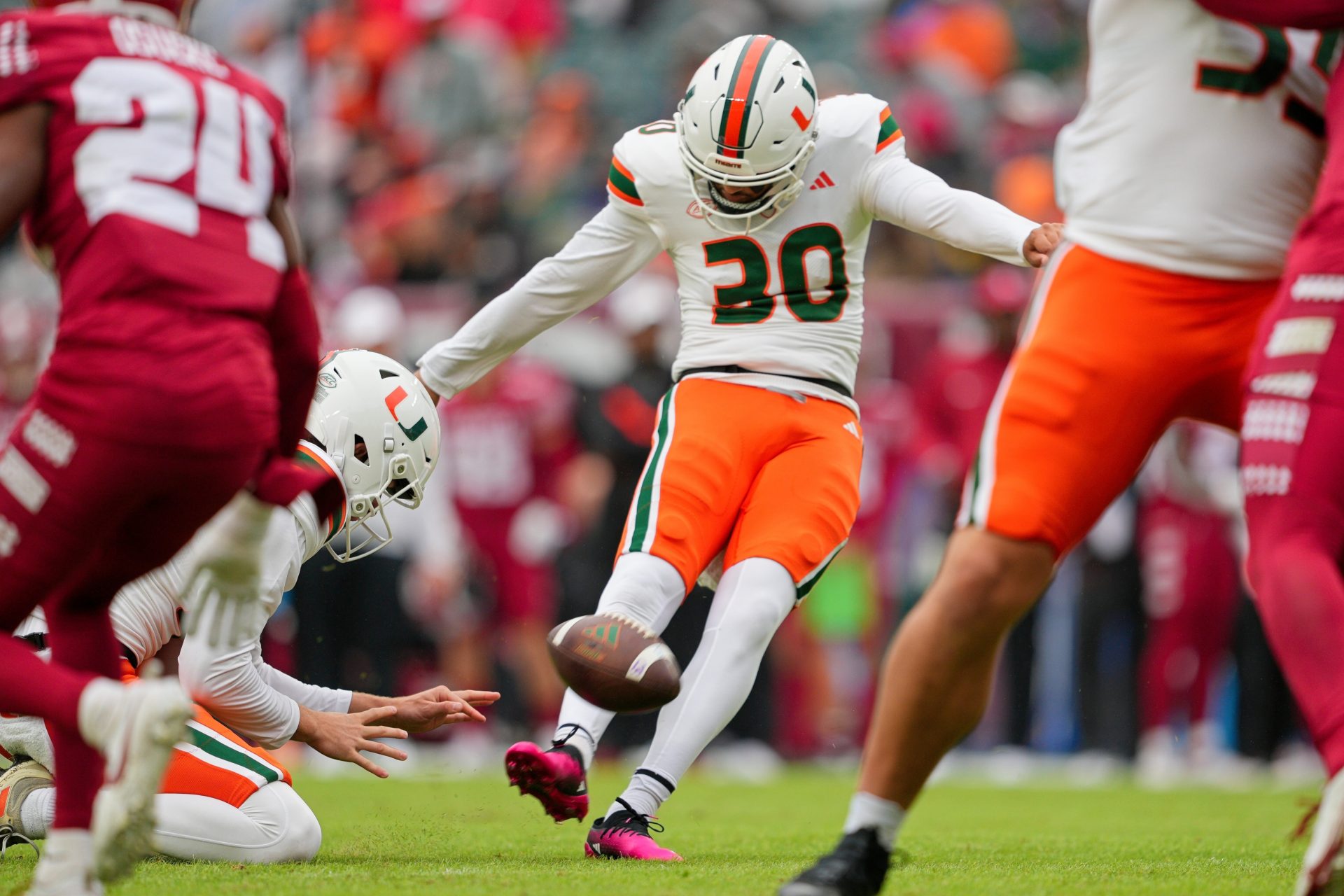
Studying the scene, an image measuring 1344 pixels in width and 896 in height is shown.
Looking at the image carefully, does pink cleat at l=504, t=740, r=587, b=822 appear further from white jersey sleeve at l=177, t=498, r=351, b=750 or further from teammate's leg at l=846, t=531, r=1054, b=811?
teammate's leg at l=846, t=531, r=1054, b=811

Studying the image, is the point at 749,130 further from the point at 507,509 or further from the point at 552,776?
the point at 507,509

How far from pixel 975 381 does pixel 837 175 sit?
4.87 meters

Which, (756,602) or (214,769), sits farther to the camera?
(756,602)

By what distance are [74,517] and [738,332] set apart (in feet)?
7.73

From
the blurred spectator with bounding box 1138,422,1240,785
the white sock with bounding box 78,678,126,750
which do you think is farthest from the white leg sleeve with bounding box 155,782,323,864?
the blurred spectator with bounding box 1138,422,1240,785

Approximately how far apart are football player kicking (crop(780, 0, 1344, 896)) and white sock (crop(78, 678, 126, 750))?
1.19 m

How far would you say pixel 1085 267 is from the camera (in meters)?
3.21

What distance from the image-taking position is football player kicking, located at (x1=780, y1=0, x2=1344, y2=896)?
310 cm

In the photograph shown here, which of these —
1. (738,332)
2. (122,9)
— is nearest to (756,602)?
(738,332)

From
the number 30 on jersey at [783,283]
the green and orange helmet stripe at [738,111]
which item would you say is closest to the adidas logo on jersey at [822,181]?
the number 30 on jersey at [783,283]

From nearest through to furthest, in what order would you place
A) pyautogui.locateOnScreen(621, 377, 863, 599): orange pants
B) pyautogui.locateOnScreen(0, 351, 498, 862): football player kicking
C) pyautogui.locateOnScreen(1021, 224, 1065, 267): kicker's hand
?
pyautogui.locateOnScreen(0, 351, 498, 862): football player kicking < pyautogui.locateOnScreen(1021, 224, 1065, 267): kicker's hand < pyautogui.locateOnScreen(621, 377, 863, 599): orange pants

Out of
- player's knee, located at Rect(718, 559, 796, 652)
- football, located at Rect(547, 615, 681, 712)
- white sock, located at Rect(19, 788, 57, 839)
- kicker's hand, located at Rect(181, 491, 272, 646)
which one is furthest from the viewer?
player's knee, located at Rect(718, 559, 796, 652)

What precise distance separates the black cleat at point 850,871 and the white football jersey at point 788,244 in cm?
195

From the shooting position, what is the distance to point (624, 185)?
517 centimetres
